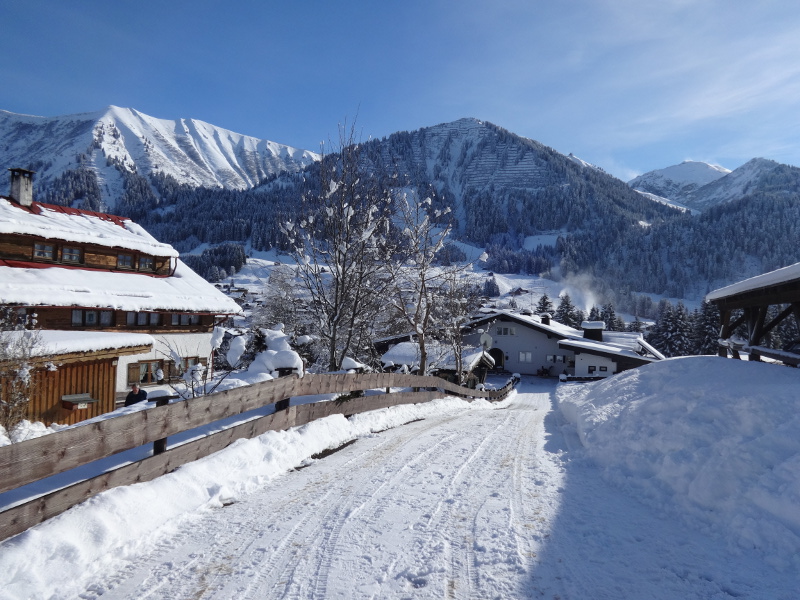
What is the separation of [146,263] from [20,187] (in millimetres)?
6215

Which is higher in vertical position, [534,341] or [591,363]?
[534,341]

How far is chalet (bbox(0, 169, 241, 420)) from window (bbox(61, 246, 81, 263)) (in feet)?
0.13

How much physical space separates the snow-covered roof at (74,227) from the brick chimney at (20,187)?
276 millimetres

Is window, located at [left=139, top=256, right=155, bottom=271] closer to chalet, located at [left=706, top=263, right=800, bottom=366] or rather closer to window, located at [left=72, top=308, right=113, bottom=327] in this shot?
window, located at [left=72, top=308, right=113, bottom=327]

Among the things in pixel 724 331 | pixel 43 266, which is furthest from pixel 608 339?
pixel 43 266

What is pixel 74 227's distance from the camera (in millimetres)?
20781

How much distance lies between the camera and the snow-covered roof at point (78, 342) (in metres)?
12.8

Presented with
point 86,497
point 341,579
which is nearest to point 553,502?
point 341,579

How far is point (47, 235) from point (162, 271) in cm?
593

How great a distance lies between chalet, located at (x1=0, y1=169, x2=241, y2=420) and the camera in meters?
17.3

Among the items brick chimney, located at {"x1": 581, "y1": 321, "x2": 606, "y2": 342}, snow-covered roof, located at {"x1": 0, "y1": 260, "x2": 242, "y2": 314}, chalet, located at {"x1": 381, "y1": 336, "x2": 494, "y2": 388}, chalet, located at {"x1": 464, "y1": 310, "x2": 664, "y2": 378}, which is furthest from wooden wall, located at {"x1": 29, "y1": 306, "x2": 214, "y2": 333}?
brick chimney, located at {"x1": 581, "y1": 321, "x2": 606, "y2": 342}

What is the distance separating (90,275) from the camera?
19.9 metres

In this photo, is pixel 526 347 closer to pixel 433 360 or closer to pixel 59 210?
pixel 433 360

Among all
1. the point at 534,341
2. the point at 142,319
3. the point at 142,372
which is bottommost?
the point at 534,341
